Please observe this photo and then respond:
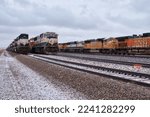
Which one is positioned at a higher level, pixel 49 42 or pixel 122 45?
pixel 49 42

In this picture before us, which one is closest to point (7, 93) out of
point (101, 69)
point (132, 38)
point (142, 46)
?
point (101, 69)

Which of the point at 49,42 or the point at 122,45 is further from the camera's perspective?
the point at 49,42

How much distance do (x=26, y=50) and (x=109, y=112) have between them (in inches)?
2438

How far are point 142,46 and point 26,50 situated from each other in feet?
95.6

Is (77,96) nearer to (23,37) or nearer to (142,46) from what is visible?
(142,46)

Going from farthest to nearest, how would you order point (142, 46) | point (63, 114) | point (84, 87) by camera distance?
point (142, 46) < point (84, 87) < point (63, 114)

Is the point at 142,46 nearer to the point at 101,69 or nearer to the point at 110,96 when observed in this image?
the point at 101,69

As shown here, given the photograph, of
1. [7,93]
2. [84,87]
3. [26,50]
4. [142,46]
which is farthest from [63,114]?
[26,50]

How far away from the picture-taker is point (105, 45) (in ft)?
201

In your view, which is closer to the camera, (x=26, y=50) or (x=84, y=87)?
(x=84, y=87)

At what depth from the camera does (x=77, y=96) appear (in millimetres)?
11875

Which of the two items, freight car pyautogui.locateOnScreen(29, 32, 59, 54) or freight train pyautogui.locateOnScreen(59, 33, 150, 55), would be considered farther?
freight car pyautogui.locateOnScreen(29, 32, 59, 54)

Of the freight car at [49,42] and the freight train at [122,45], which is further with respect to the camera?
the freight car at [49,42]

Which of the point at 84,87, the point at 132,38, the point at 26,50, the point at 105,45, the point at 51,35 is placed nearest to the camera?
the point at 84,87
